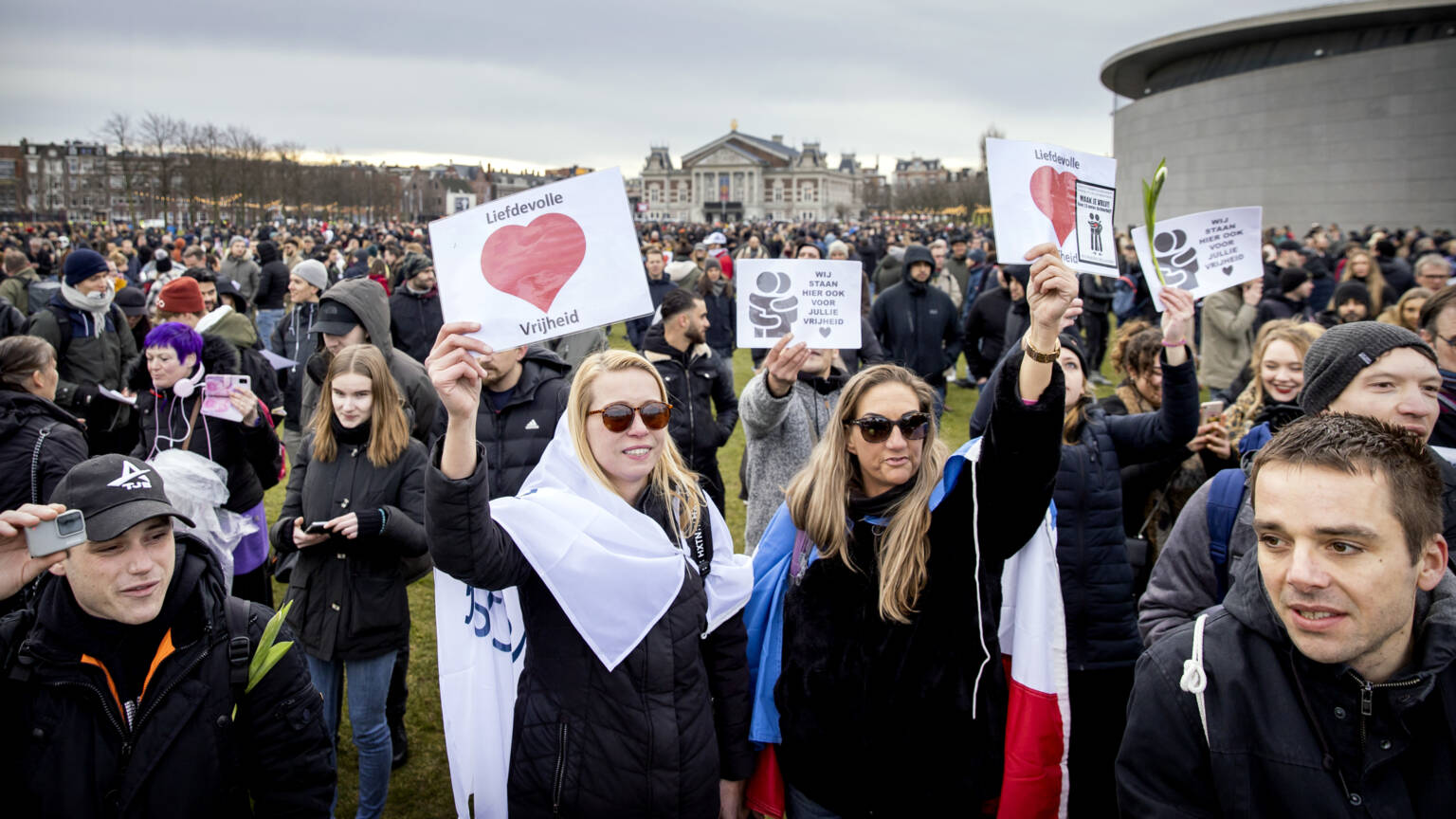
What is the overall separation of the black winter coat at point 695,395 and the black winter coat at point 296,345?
12.0 feet

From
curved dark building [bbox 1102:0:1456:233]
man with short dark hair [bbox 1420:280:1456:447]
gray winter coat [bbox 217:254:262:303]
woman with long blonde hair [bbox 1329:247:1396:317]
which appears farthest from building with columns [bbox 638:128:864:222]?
man with short dark hair [bbox 1420:280:1456:447]

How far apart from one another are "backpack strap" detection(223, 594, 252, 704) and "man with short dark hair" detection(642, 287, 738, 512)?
331cm

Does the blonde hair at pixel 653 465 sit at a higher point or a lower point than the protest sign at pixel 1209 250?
lower

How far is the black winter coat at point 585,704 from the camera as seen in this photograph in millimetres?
2238

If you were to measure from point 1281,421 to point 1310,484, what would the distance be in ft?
6.59

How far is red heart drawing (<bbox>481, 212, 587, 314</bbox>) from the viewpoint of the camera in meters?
2.62

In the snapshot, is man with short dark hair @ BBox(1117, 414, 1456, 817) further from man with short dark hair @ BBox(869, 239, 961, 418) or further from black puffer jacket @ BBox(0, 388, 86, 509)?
man with short dark hair @ BBox(869, 239, 961, 418)

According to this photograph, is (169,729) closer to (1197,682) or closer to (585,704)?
(585,704)

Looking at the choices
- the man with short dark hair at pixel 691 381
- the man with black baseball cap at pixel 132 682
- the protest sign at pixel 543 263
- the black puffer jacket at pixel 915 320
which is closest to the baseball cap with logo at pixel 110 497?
the man with black baseball cap at pixel 132 682

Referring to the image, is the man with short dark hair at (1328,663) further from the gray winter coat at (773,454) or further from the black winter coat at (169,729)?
the gray winter coat at (773,454)

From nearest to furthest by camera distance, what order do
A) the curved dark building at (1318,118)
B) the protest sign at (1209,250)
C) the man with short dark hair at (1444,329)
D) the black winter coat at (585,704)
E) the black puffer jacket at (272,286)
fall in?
the black winter coat at (585,704) < the man with short dark hair at (1444,329) < the protest sign at (1209,250) < the black puffer jacket at (272,286) < the curved dark building at (1318,118)

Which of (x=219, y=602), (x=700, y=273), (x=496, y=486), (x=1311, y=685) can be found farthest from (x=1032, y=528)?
(x=700, y=273)

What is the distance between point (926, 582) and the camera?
247 cm

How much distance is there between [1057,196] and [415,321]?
693cm
